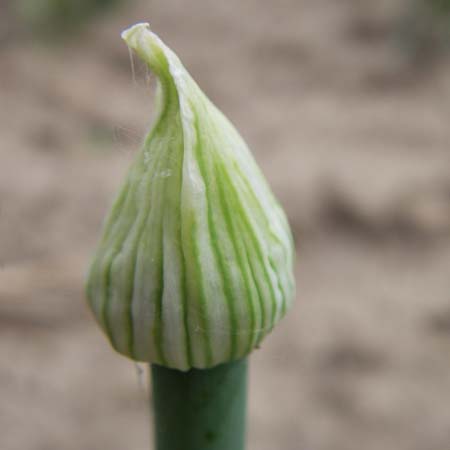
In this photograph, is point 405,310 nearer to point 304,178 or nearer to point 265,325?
point 304,178

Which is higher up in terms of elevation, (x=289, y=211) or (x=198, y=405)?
(x=289, y=211)

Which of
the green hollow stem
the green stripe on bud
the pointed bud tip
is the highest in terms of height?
the pointed bud tip

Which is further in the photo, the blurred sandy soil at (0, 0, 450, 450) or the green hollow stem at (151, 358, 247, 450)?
Result: the blurred sandy soil at (0, 0, 450, 450)

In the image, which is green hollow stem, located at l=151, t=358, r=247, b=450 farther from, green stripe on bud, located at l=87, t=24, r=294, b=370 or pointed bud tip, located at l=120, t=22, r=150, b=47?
pointed bud tip, located at l=120, t=22, r=150, b=47

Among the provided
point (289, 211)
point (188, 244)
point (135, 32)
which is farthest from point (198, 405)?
point (289, 211)

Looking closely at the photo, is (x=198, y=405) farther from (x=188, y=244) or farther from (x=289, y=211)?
(x=289, y=211)

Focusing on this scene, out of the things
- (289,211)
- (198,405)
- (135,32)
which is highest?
(289,211)

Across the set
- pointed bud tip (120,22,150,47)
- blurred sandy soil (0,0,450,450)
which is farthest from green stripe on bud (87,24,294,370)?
blurred sandy soil (0,0,450,450)
